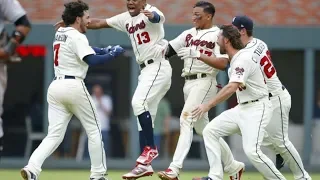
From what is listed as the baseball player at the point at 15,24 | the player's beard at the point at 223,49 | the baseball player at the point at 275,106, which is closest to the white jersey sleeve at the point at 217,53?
the baseball player at the point at 275,106

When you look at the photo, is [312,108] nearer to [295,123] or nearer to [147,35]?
[295,123]

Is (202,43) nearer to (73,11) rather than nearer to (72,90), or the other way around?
(73,11)

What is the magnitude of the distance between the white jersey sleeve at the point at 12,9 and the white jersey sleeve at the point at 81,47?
4.62 ft

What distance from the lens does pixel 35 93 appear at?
19875 millimetres

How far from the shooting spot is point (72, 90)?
11305 mm

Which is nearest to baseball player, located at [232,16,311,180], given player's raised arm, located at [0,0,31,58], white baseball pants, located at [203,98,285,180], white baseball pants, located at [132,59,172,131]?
white baseball pants, located at [203,98,285,180]

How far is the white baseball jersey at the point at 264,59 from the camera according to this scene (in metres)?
11.3

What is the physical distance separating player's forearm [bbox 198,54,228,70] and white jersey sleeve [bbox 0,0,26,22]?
2502 millimetres

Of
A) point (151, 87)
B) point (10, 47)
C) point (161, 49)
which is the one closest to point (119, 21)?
point (161, 49)

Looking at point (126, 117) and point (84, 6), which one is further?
point (126, 117)

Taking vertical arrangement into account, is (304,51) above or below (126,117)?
above

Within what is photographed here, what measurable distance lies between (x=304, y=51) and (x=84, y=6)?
9.01m

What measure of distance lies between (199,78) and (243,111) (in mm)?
1151

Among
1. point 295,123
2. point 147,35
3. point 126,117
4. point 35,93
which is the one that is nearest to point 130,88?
point 126,117
